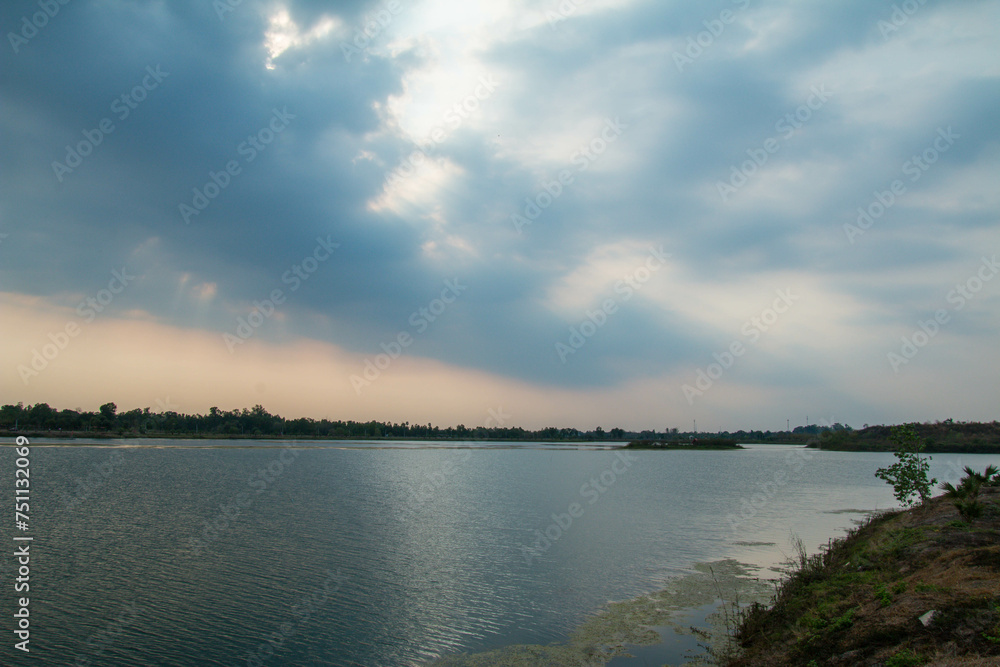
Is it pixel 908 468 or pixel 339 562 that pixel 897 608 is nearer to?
pixel 339 562

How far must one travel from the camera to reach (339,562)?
25.3 m

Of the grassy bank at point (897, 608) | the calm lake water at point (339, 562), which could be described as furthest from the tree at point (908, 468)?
the grassy bank at point (897, 608)

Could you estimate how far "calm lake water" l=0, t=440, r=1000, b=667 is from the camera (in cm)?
1644

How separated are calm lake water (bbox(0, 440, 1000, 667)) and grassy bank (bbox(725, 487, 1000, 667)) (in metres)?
6.57

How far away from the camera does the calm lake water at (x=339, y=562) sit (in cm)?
1644

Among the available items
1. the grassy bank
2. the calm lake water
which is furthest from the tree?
the grassy bank

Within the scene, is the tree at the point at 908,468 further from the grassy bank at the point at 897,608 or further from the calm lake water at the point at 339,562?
the grassy bank at the point at 897,608

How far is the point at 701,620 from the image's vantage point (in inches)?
749

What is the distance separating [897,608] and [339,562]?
21.5 metres

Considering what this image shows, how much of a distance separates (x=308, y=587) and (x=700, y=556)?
65.9ft

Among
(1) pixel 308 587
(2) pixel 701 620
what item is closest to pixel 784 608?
(2) pixel 701 620

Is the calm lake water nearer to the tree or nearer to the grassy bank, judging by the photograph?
the tree

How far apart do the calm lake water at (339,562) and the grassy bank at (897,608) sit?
6574 mm

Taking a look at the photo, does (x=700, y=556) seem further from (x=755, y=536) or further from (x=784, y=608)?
(x=784, y=608)
